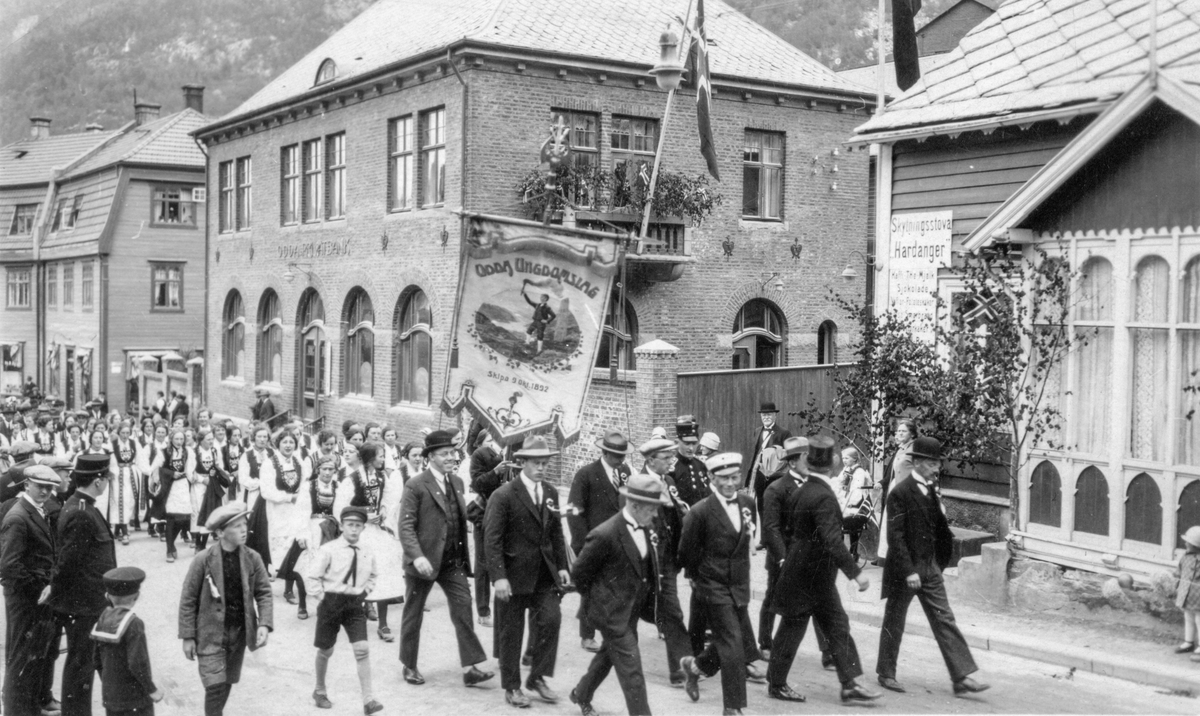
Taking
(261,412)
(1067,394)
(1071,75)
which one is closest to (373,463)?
(1067,394)

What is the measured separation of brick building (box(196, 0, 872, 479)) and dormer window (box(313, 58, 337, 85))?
5cm

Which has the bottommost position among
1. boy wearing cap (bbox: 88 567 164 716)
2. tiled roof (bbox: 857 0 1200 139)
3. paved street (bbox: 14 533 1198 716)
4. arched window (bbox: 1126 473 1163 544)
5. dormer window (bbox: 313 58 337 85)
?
paved street (bbox: 14 533 1198 716)

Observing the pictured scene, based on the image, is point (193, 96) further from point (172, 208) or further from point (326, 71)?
point (326, 71)

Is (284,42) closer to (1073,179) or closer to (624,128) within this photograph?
(624,128)

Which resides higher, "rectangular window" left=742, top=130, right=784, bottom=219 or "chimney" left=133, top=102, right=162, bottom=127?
"chimney" left=133, top=102, right=162, bottom=127

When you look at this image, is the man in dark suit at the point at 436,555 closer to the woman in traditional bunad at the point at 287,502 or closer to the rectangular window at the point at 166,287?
the woman in traditional bunad at the point at 287,502

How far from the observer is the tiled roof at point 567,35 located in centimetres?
2211

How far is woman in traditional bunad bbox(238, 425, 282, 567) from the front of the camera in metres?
12.8

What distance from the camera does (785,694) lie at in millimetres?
8750

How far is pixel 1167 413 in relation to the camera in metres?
10.8

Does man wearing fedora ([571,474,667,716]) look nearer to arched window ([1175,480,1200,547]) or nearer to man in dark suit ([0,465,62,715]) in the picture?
man in dark suit ([0,465,62,715])

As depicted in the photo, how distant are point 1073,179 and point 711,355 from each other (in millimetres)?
12460

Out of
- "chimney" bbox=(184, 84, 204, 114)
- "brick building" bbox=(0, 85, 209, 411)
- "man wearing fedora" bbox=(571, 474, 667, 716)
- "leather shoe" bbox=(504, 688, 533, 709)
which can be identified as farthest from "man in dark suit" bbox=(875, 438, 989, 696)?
"chimney" bbox=(184, 84, 204, 114)

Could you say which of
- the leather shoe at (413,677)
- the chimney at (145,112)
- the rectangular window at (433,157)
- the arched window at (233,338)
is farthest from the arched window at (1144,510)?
the chimney at (145,112)
